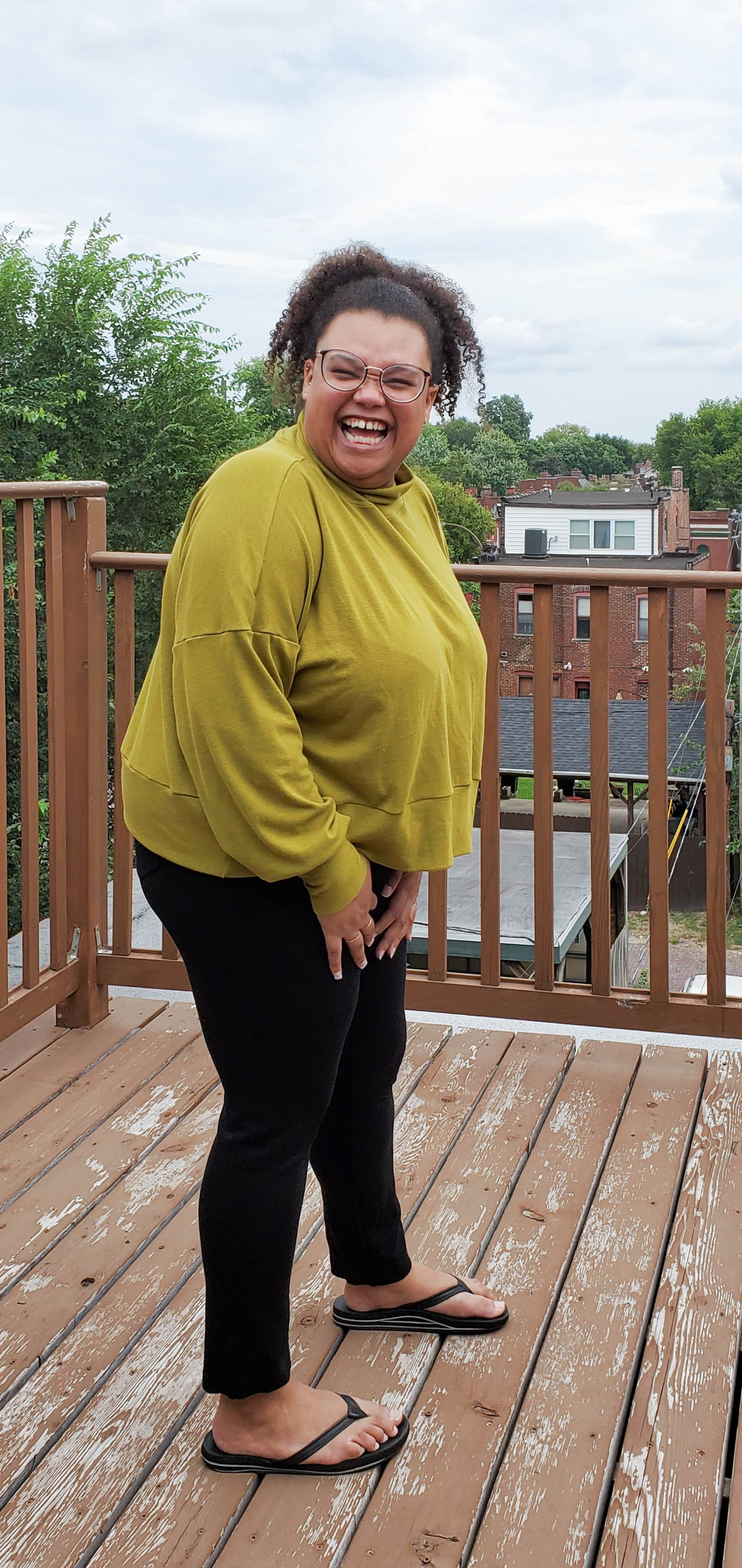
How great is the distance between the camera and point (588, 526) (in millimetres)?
43844

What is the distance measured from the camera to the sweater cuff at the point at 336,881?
1368mm

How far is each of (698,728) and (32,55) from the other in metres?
34.6

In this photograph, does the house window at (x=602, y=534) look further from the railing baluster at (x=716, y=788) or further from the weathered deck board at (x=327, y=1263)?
the weathered deck board at (x=327, y=1263)

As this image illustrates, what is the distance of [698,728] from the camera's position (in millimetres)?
30922

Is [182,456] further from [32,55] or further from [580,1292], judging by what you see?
[32,55]

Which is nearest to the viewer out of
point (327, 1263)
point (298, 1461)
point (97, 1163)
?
point (298, 1461)

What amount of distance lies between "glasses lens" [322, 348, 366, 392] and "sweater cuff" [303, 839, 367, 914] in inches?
18.7

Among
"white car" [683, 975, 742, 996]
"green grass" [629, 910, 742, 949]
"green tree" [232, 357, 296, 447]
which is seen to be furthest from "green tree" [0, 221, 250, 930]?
"white car" [683, 975, 742, 996]

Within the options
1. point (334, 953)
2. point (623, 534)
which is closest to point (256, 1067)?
point (334, 953)

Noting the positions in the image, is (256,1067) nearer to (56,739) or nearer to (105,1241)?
(105,1241)

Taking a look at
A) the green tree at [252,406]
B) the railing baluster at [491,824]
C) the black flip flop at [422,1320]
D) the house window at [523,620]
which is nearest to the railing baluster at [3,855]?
the railing baluster at [491,824]

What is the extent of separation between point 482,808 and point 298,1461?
55.3 inches

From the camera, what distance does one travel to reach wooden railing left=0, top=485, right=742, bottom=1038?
8.75 feet

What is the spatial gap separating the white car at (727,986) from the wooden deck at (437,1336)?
0.60 feet
